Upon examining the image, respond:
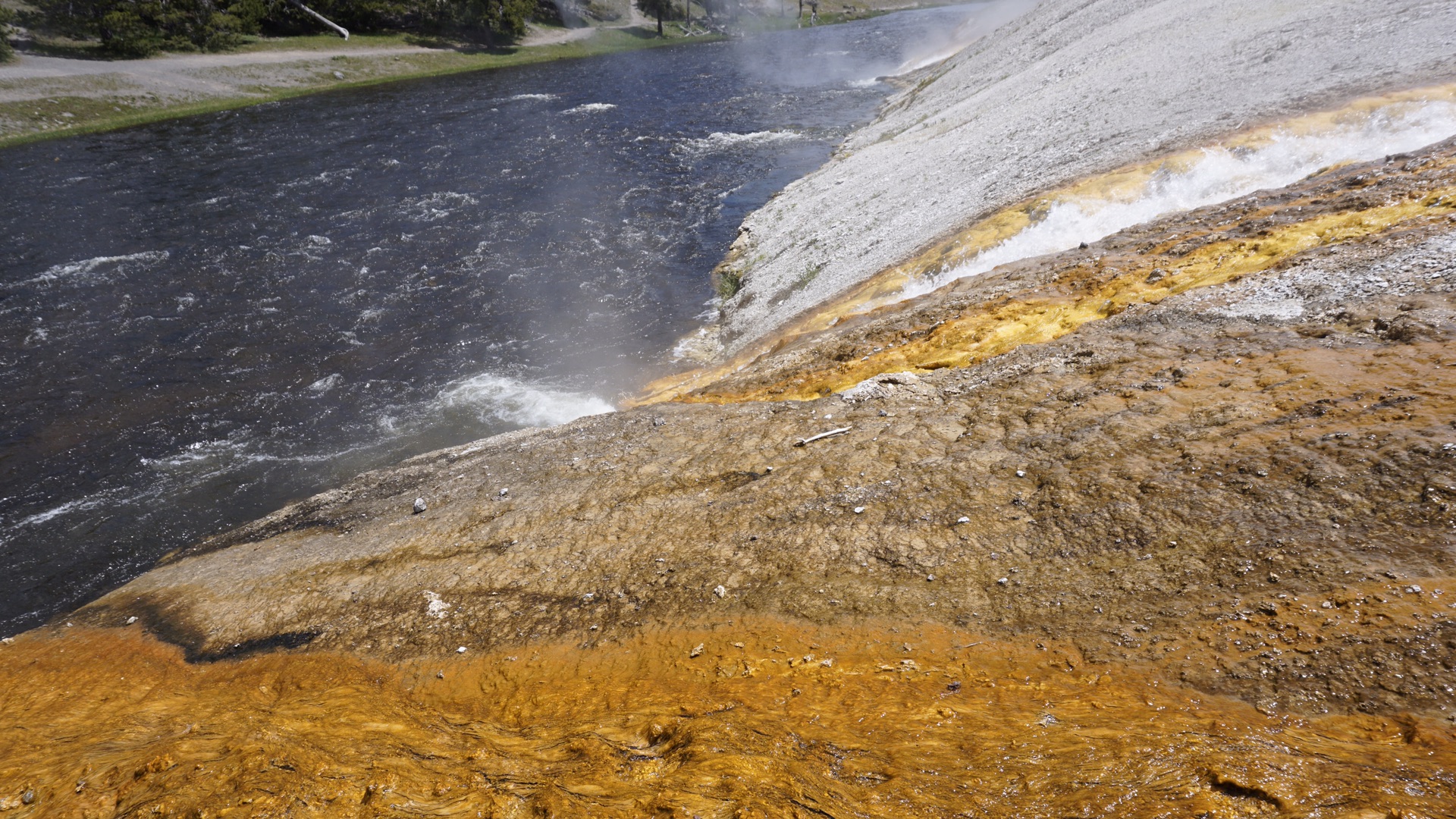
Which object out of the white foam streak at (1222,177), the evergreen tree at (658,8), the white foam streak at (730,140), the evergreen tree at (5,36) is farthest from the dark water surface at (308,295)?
the evergreen tree at (658,8)

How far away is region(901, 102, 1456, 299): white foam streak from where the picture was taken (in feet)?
48.0

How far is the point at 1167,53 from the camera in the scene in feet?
78.2

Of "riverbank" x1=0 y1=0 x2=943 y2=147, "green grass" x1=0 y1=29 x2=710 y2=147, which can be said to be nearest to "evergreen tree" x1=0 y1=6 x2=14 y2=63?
"riverbank" x1=0 y1=0 x2=943 y2=147

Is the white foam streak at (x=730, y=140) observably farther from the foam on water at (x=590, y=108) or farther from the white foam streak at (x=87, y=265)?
the white foam streak at (x=87, y=265)

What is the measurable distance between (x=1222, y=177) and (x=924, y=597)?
540 inches

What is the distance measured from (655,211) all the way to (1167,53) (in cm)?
1964

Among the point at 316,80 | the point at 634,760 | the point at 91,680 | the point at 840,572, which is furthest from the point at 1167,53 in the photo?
the point at 316,80

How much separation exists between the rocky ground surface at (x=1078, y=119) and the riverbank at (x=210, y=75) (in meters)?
47.5

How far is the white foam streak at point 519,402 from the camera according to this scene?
18.6m

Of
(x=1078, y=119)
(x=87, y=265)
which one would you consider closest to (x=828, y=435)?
(x=1078, y=119)

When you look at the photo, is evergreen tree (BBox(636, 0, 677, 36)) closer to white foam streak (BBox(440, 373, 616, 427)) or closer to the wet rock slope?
white foam streak (BBox(440, 373, 616, 427))

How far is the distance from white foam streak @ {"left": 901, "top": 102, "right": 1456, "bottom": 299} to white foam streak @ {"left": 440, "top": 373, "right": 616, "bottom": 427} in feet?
28.5

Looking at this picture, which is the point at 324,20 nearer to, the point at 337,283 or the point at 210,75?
the point at 210,75

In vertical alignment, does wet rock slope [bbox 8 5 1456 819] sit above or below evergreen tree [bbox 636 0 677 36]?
below
